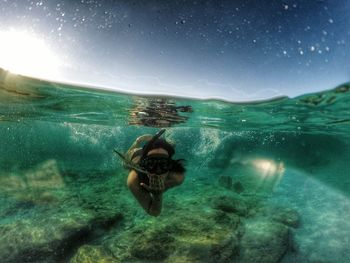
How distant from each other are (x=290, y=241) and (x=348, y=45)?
8.08 meters

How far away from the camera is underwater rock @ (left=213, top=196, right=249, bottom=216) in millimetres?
14055

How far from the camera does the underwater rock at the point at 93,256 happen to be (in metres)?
8.96

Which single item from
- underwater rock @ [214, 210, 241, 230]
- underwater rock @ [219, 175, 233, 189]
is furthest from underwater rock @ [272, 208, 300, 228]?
underwater rock @ [219, 175, 233, 189]

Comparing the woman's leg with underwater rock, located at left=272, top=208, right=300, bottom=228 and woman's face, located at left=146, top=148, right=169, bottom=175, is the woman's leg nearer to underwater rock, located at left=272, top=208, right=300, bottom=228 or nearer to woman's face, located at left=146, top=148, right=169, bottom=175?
woman's face, located at left=146, top=148, right=169, bottom=175

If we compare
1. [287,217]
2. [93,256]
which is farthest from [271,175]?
[93,256]

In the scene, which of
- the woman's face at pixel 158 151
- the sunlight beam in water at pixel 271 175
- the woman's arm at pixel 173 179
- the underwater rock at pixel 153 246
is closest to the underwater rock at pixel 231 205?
the underwater rock at pixel 153 246

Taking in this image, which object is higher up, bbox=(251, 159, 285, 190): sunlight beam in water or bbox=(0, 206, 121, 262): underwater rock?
bbox=(251, 159, 285, 190): sunlight beam in water

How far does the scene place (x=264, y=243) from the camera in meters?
10.8

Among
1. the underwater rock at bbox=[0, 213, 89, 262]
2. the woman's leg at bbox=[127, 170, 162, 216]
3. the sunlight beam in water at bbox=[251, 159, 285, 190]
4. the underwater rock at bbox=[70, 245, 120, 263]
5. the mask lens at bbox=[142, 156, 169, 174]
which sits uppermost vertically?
the mask lens at bbox=[142, 156, 169, 174]

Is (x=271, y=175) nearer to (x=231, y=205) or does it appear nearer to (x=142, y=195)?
(x=231, y=205)

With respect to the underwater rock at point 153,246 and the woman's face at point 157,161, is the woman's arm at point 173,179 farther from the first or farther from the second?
the underwater rock at point 153,246

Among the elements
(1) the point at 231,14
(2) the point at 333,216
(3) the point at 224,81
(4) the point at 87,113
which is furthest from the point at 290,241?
(4) the point at 87,113

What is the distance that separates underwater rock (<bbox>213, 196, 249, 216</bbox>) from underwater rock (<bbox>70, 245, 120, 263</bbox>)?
6235mm

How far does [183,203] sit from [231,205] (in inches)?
94.1
